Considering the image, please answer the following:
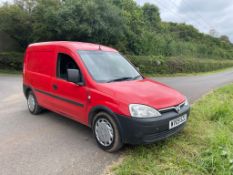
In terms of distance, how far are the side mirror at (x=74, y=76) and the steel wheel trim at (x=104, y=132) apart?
2.83 feet

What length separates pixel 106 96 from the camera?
3.73 meters

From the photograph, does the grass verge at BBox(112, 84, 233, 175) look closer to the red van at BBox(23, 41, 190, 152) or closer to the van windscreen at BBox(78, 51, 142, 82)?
the red van at BBox(23, 41, 190, 152)

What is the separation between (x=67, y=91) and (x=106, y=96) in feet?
3.74

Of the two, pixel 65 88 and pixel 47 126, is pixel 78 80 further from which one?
pixel 47 126

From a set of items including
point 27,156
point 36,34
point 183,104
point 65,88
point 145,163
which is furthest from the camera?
point 36,34

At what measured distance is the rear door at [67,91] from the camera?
4234 mm

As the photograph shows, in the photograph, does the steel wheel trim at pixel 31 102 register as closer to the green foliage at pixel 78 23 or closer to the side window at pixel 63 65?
the side window at pixel 63 65

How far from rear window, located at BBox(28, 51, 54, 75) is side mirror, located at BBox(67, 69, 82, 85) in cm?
117

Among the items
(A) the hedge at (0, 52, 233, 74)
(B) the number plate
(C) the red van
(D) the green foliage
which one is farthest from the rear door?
(A) the hedge at (0, 52, 233, 74)


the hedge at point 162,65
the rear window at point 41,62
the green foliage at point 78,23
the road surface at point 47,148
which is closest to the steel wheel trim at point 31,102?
the road surface at point 47,148

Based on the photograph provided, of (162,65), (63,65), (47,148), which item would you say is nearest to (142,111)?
(47,148)

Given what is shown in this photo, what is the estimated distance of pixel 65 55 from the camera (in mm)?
4734

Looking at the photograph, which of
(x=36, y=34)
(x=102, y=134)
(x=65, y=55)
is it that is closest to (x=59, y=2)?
(x=36, y=34)

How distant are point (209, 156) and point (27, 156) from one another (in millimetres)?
2954
